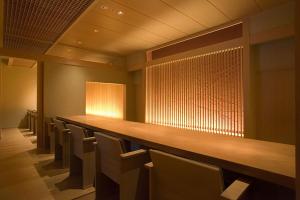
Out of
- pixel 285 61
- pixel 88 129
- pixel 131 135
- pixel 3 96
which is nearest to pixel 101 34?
pixel 88 129

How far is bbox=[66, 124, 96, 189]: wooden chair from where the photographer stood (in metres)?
2.05

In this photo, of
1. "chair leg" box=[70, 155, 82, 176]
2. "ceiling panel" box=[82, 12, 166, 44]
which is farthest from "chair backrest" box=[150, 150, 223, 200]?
"ceiling panel" box=[82, 12, 166, 44]

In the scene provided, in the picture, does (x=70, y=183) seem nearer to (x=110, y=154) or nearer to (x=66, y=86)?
(x=110, y=154)

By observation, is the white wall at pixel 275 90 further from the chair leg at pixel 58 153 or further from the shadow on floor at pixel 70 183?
the chair leg at pixel 58 153

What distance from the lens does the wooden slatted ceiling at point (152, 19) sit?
2.88 m

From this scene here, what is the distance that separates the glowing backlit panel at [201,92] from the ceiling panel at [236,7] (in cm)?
60

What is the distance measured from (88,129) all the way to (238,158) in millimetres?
2013

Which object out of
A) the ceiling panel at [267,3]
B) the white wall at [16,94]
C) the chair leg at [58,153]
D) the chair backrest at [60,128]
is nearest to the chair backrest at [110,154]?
the chair backrest at [60,128]

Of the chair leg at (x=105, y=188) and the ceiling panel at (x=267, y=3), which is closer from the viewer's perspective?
the chair leg at (x=105, y=188)

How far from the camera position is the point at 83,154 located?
6.77 feet

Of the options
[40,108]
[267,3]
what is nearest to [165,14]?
[267,3]

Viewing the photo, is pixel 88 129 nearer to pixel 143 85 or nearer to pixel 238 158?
pixel 238 158

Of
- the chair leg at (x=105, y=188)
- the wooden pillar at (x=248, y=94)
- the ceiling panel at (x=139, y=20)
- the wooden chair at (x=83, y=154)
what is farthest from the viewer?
the wooden pillar at (x=248, y=94)

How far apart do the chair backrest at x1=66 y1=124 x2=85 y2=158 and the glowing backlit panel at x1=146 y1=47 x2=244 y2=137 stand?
8.42 ft
